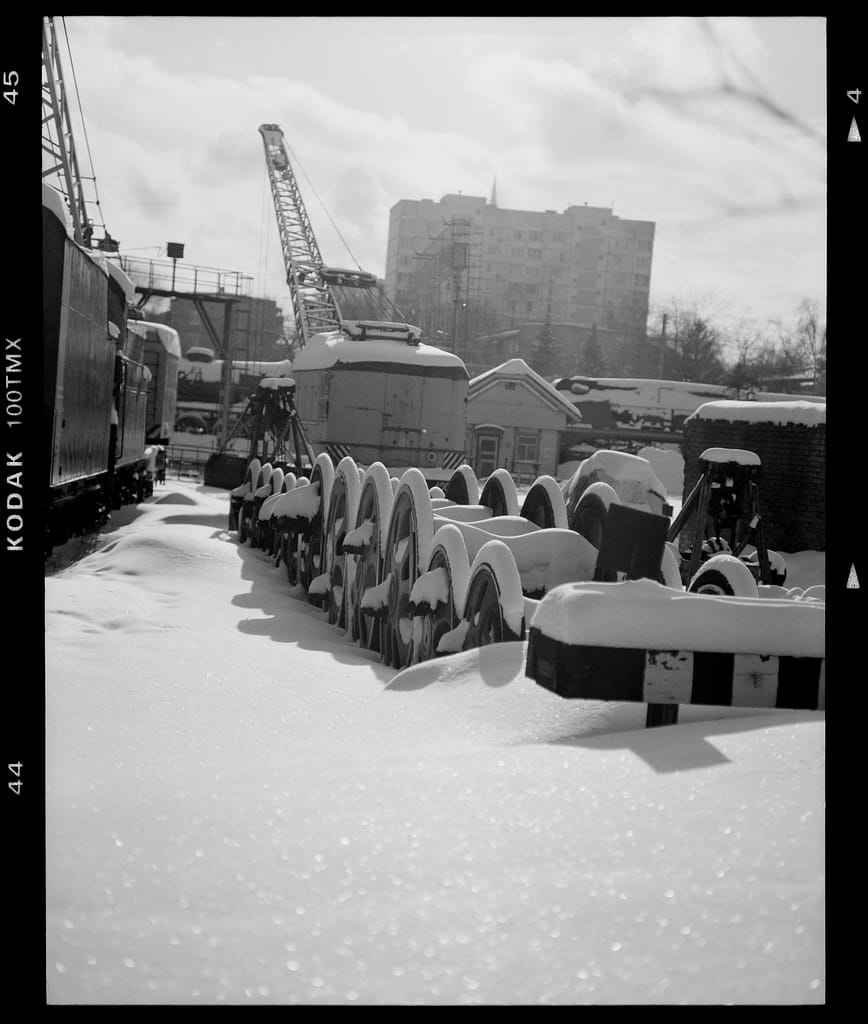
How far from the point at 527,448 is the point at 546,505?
92.6 ft

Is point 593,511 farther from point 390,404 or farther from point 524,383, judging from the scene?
point 524,383

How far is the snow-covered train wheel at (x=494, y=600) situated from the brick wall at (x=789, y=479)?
911 cm

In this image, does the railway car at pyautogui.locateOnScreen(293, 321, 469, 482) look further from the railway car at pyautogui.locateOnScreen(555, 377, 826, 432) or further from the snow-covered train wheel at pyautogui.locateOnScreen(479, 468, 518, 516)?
the snow-covered train wheel at pyautogui.locateOnScreen(479, 468, 518, 516)

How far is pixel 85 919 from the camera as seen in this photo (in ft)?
6.46

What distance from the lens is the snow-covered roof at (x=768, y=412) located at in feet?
47.8

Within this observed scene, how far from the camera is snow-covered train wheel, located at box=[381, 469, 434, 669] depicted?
648cm

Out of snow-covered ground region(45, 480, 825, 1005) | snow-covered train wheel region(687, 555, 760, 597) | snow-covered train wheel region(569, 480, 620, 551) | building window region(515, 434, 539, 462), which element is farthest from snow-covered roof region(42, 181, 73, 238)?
building window region(515, 434, 539, 462)

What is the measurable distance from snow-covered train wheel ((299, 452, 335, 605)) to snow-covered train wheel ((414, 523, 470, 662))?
11.1ft

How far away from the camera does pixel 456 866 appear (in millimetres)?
2078

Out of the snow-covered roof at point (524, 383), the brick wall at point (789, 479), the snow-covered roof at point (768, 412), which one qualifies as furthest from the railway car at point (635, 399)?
the brick wall at point (789, 479)

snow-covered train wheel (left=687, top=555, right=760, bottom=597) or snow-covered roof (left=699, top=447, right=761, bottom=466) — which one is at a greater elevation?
snow-covered roof (left=699, top=447, right=761, bottom=466)

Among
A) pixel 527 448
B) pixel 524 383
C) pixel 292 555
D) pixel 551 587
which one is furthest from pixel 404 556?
pixel 527 448
